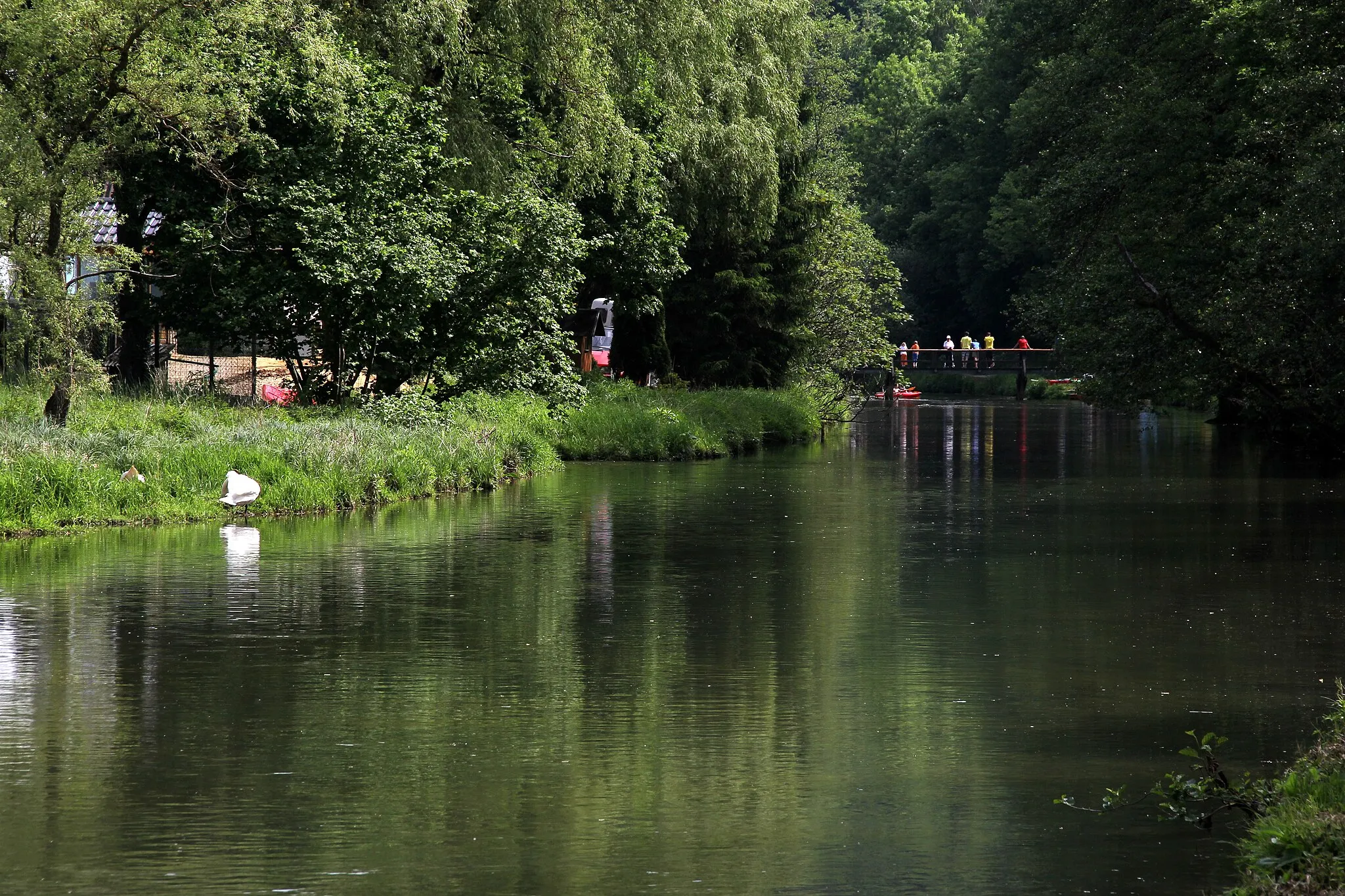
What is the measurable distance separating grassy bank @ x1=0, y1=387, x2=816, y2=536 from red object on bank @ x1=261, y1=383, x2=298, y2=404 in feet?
7.64

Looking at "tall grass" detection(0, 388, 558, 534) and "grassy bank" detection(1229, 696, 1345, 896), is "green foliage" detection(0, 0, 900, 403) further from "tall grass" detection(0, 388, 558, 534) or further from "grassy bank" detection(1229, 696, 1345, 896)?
"grassy bank" detection(1229, 696, 1345, 896)

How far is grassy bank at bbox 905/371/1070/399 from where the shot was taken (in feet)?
260

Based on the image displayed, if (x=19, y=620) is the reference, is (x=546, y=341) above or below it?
above

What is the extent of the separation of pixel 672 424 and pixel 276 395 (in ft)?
25.5

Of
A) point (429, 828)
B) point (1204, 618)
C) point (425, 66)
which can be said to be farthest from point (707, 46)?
point (429, 828)

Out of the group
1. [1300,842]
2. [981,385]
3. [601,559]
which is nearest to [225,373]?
[601,559]

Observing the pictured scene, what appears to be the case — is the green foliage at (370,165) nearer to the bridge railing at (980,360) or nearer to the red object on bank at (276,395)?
the red object on bank at (276,395)

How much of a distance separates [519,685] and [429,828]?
11.3 feet

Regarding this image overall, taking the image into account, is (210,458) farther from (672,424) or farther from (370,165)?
(672,424)

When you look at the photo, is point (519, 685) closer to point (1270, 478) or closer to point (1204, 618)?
point (1204, 618)

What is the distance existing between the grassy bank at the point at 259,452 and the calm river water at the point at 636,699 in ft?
2.66

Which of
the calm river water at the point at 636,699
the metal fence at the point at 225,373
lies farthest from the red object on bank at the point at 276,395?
the calm river water at the point at 636,699

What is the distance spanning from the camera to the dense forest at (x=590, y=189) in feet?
81.0

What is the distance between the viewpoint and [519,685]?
11.5 metres
